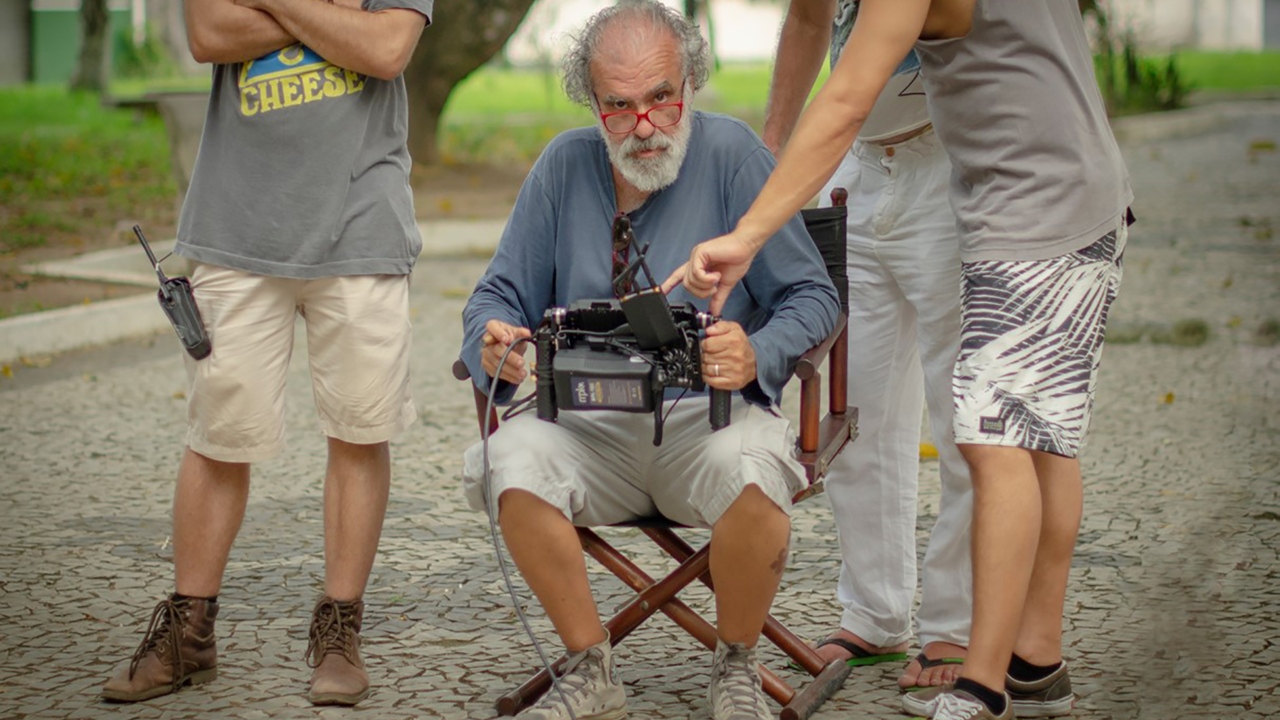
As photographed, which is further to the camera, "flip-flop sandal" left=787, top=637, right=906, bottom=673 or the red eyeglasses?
"flip-flop sandal" left=787, top=637, right=906, bottom=673

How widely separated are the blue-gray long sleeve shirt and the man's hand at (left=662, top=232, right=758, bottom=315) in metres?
0.27

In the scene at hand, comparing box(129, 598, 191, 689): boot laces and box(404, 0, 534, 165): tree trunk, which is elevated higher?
box(404, 0, 534, 165): tree trunk

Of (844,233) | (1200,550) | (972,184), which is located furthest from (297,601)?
(1200,550)

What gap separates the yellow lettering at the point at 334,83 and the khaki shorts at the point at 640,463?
884mm

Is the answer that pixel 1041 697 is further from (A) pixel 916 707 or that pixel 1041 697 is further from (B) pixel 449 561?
(B) pixel 449 561

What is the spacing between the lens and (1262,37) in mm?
53469

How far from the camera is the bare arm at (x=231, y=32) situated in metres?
3.62

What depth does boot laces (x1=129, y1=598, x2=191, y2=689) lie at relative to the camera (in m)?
3.69

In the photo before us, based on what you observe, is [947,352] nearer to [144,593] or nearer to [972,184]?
[972,184]

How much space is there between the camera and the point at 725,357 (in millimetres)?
3273

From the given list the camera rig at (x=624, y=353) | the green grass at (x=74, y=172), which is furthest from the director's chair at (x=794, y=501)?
the green grass at (x=74, y=172)

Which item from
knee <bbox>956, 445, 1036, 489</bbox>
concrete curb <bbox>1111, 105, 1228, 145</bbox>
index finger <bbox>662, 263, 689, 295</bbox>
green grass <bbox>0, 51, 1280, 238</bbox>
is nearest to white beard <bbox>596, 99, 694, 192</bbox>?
index finger <bbox>662, 263, 689, 295</bbox>

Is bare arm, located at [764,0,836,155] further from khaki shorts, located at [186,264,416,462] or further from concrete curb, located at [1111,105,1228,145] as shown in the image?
concrete curb, located at [1111,105,1228,145]

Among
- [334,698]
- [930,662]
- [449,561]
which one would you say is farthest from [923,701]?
[449,561]
